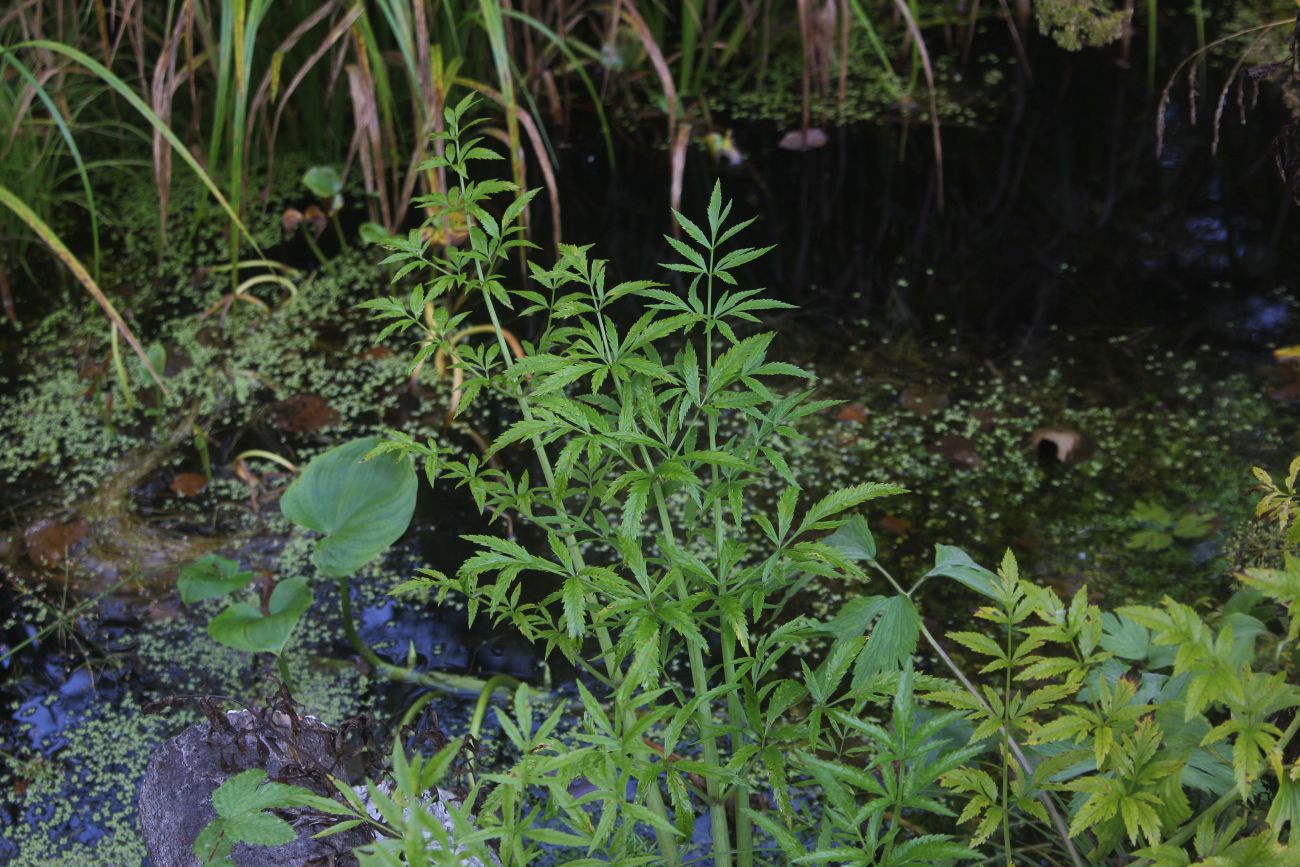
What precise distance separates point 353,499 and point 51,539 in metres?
0.61

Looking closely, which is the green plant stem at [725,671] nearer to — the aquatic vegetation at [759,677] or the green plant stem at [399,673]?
the aquatic vegetation at [759,677]

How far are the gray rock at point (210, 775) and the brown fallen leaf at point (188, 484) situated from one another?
2.48 feet

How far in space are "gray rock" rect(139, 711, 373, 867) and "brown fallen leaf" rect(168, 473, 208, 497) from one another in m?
0.76

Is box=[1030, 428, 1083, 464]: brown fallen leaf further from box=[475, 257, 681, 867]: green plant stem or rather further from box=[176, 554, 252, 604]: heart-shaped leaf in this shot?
box=[176, 554, 252, 604]: heart-shaped leaf

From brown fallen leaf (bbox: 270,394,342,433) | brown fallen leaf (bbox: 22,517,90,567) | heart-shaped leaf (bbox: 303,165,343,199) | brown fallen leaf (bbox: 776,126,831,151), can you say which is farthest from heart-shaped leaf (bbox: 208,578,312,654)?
brown fallen leaf (bbox: 776,126,831,151)

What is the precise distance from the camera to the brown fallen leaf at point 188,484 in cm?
198

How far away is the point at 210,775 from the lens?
125 centimetres

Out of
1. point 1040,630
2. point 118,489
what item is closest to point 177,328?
point 118,489

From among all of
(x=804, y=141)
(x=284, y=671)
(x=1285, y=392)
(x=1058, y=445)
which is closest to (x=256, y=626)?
(x=284, y=671)

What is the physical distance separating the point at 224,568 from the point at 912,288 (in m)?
1.32

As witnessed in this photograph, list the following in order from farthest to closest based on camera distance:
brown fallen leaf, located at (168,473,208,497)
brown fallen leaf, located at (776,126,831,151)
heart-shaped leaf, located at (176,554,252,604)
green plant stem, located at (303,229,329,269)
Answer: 1. brown fallen leaf, located at (776,126,831,151)
2. green plant stem, located at (303,229,329,269)
3. brown fallen leaf, located at (168,473,208,497)
4. heart-shaped leaf, located at (176,554,252,604)

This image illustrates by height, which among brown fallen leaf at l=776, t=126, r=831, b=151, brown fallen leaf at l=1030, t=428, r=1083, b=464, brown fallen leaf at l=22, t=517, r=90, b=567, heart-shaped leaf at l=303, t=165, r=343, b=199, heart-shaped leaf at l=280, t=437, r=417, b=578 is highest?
heart-shaped leaf at l=303, t=165, r=343, b=199

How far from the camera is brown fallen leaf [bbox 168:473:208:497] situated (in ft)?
6.50

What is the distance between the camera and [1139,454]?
188cm
